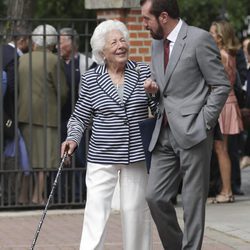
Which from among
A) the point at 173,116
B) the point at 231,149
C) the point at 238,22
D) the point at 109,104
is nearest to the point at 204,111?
the point at 173,116

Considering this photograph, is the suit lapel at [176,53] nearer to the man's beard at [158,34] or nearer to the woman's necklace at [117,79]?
the man's beard at [158,34]

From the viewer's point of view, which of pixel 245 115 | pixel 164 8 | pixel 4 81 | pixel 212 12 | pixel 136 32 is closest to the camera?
pixel 164 8

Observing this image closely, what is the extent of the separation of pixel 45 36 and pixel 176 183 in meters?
4.12

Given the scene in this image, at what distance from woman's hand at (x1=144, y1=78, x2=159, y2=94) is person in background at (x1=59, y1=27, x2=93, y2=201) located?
4.00 m

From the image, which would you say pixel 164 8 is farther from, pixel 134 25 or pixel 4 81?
pixel 134 25

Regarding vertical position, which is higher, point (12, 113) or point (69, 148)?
point (12, 113)

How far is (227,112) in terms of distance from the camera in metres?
11.4

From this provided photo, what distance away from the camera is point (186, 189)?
7.13 metres

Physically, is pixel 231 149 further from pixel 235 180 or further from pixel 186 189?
pixel 186 189

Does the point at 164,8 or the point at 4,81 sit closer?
the point at 164,8

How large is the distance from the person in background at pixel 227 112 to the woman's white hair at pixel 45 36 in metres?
1.67

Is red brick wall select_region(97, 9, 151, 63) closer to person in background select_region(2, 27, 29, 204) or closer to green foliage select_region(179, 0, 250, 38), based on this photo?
person in background select_region(2, 27, 29, 204)

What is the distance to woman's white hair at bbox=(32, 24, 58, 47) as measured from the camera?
10.9 meters

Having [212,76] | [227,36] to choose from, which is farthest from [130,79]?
[227,36]
